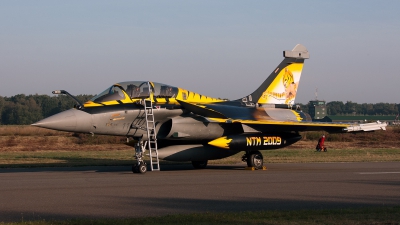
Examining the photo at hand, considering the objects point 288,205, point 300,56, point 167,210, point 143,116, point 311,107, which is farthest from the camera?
point 311,107

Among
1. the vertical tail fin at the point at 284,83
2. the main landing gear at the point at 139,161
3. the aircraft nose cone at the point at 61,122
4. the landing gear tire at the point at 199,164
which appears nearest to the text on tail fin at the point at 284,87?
the vertical tail fin at the point at 284,83

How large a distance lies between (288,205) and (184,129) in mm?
8121

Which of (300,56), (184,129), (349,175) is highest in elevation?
(300,56)

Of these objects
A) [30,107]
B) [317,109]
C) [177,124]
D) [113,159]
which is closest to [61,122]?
[177,124]

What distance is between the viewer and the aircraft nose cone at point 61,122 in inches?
612

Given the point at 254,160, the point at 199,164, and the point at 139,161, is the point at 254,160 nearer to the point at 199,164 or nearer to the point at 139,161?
the point at 199,164

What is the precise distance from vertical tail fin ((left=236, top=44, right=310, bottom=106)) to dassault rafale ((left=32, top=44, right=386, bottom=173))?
4.75 ft

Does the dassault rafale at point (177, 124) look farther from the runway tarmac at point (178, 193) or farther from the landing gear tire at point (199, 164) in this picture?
the runway tarmac at point (178, 193)

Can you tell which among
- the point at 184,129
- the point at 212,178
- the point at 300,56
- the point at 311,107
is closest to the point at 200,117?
the point at 184,129

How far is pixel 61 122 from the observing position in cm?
1567

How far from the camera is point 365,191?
39.4ft

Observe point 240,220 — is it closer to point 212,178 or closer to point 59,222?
point 59,222

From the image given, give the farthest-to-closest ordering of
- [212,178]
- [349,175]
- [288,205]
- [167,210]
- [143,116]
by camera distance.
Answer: [143,116]
[349,175]
[212,178]
[288,205]
[167,210]

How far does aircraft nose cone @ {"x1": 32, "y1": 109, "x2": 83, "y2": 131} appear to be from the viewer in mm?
15534
